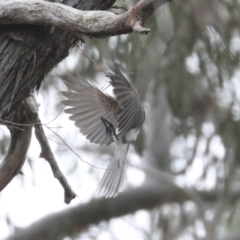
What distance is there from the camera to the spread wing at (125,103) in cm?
197

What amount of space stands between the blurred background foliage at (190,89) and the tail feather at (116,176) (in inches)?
26.0

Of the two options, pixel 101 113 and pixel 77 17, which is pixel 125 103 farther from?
pixel 77 17

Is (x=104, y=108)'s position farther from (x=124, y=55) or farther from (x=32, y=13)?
(x=124, y=55)

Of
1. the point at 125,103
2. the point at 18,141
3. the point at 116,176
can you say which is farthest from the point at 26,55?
the point at 116,176

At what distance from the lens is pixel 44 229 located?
14.1 feet

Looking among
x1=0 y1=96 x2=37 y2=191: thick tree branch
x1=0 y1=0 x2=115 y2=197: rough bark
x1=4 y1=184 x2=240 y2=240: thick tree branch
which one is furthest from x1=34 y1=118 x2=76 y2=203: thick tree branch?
x1=4 y1=184 x2=240 y2=240: thick tree branch

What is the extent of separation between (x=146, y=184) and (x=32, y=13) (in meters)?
3.29

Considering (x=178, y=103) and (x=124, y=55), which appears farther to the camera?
(x=178, y=103)

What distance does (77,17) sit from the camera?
1483 millimetres

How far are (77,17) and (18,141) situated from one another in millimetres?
493

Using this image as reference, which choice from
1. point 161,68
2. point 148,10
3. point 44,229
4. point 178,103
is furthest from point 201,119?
point 148,10

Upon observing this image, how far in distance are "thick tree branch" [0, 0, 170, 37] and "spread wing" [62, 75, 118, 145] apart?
690 millimetres

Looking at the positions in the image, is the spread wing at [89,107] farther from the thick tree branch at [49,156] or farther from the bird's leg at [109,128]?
the thick tree branch at [49,156]

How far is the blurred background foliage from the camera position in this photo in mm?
3529
